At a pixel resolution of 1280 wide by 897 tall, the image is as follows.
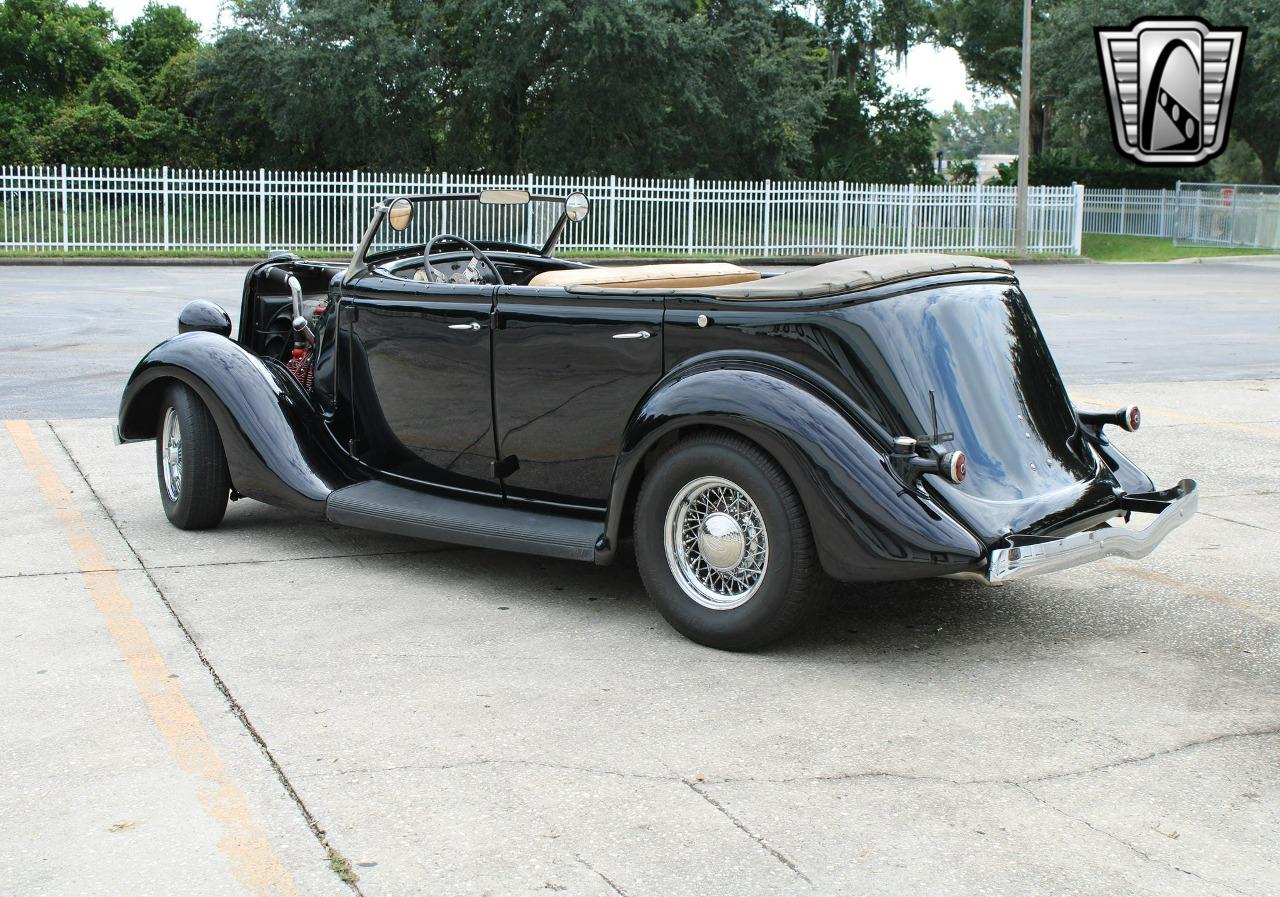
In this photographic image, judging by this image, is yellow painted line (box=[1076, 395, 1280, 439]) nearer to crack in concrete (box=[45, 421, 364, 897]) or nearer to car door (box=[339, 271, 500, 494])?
car door (box=[339, 271, 500, 494])

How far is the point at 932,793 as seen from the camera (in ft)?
12.1

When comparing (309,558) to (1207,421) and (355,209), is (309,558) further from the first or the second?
(355,209)

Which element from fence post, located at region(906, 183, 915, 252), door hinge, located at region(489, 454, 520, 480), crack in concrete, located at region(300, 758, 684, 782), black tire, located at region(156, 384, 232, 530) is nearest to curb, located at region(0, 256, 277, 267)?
fence post, located at region(906, 183, 915, 252)

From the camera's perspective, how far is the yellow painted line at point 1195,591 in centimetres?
539

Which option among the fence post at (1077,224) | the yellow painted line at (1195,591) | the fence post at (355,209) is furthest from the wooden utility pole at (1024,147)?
the yellow painted line at (1195,591)

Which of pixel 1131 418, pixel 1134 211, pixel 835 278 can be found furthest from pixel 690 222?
pixel 835 278

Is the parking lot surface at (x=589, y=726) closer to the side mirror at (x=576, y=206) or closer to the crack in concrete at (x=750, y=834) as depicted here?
the crack in concrete at (x=750, y=834)

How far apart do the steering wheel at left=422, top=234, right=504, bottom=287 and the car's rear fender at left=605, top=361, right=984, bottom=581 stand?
184 cm

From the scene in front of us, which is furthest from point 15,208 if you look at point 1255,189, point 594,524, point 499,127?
point 1255,189

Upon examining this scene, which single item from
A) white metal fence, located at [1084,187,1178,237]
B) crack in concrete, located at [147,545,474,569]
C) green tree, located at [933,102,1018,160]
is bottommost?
crack in concrete, located at [147,545,474,569]

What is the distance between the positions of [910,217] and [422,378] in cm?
2791

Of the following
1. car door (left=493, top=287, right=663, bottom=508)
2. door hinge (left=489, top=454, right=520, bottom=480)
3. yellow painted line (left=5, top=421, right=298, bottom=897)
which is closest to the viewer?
yellow painted line (left=5, top=421, right=298, bottom=897)

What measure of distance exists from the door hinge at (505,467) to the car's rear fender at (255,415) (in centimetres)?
80

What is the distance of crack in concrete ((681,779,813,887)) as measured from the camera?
10.7ft
